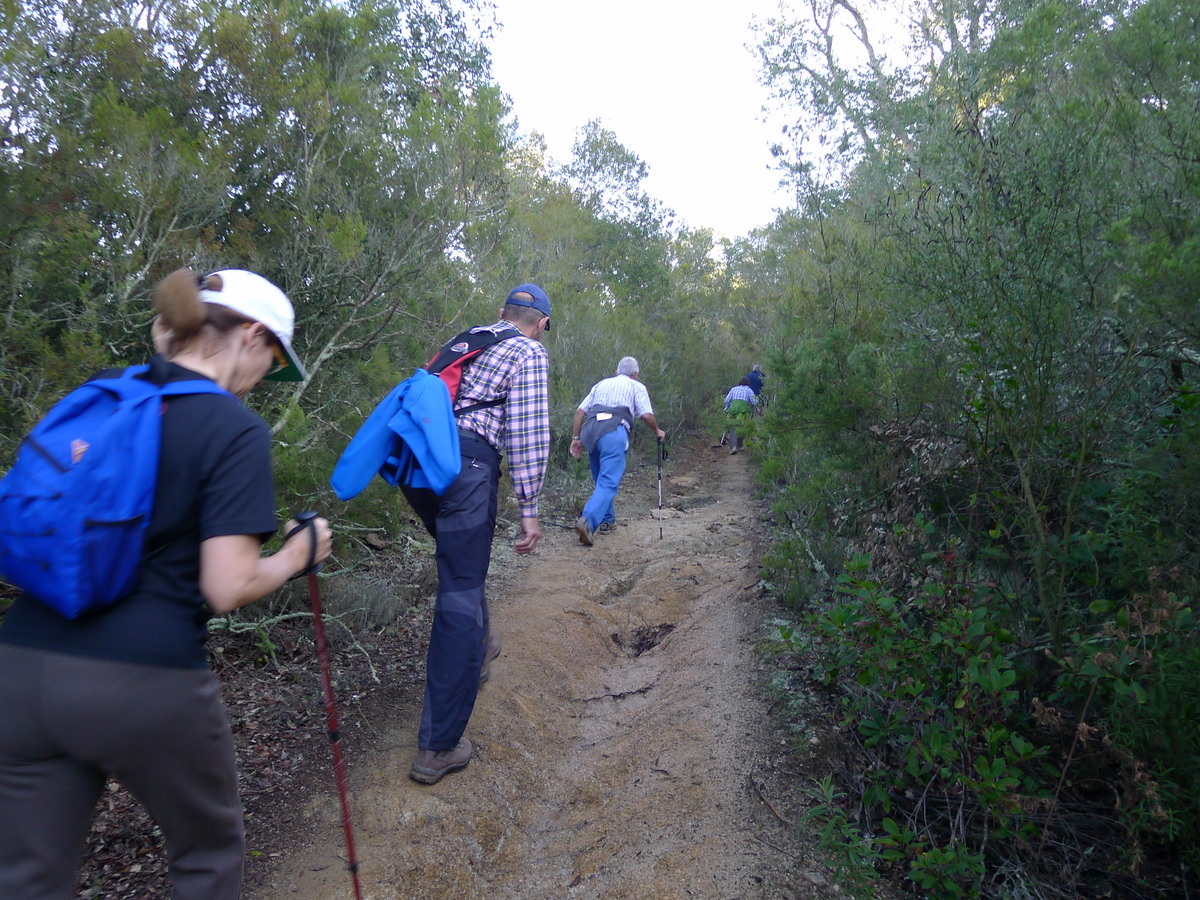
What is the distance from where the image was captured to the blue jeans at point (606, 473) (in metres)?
8.73

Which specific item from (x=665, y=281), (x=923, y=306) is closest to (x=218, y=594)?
(x=923, y=306)

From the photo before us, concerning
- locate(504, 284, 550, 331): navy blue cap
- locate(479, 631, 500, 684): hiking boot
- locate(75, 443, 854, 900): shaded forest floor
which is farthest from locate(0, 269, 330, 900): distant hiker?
locate(479, 631, 500, 684): hiking boot

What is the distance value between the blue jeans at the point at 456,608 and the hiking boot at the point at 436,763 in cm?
3

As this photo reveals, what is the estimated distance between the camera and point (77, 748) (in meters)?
1.66

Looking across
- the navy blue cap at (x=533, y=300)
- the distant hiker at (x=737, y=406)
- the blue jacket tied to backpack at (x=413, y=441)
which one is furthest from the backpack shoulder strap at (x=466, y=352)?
the distant hiker at (x=737, y=406)

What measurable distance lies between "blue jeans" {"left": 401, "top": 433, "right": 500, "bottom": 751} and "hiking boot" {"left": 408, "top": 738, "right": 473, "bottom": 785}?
0.03m

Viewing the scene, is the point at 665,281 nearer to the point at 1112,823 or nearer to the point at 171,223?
the point at 171,223

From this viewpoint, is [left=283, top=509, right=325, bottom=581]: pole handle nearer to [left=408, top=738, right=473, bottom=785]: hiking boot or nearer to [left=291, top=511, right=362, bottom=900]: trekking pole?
[left=291, top=511, right=362, bottom=900]: trekking pole

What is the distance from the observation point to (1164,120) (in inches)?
122

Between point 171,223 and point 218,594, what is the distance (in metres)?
4.56

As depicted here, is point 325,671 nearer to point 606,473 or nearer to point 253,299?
point 253,299

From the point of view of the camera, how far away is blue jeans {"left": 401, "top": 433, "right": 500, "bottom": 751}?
12.1ft

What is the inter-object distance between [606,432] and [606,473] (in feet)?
1.51

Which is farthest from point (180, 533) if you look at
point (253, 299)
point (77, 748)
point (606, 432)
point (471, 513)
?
point (606, 432)
